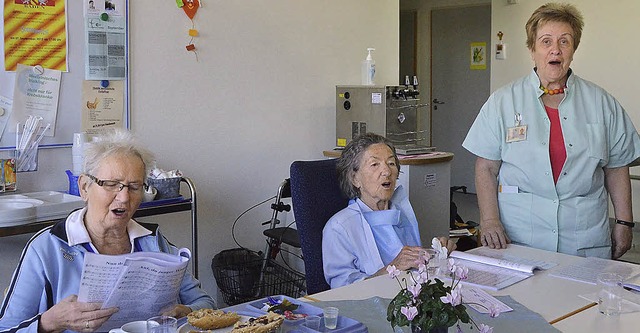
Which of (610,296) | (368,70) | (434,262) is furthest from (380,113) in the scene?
(610,296)

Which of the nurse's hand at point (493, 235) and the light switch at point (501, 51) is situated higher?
the light switch at point (501, 51)

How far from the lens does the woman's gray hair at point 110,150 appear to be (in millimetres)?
2156

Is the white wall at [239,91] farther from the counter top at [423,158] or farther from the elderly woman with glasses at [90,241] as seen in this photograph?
the elderly woman with glasses at [90,241]

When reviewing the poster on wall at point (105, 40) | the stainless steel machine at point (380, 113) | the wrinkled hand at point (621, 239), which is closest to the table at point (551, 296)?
the wrinkled hand at point (621, 239)

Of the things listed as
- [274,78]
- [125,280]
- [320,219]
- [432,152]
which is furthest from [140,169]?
[432,152]

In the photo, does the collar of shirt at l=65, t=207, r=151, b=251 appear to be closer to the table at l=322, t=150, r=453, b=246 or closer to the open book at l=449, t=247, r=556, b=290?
the open book at l=449, t=247, r=556, b=290

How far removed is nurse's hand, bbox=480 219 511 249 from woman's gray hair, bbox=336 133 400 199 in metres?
0.43

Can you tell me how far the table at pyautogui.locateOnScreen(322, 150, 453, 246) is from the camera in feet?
14.9

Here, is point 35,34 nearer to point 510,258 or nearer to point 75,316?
point 75,316

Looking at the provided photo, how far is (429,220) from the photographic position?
15.4 ft

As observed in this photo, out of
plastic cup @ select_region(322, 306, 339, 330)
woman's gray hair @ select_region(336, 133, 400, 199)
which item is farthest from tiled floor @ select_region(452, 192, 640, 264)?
plastic cup @ select_region(322, 306, 339, 330)

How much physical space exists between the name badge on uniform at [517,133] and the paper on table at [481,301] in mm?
794

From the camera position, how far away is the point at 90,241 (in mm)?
2100

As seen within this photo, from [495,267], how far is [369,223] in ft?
1.77
